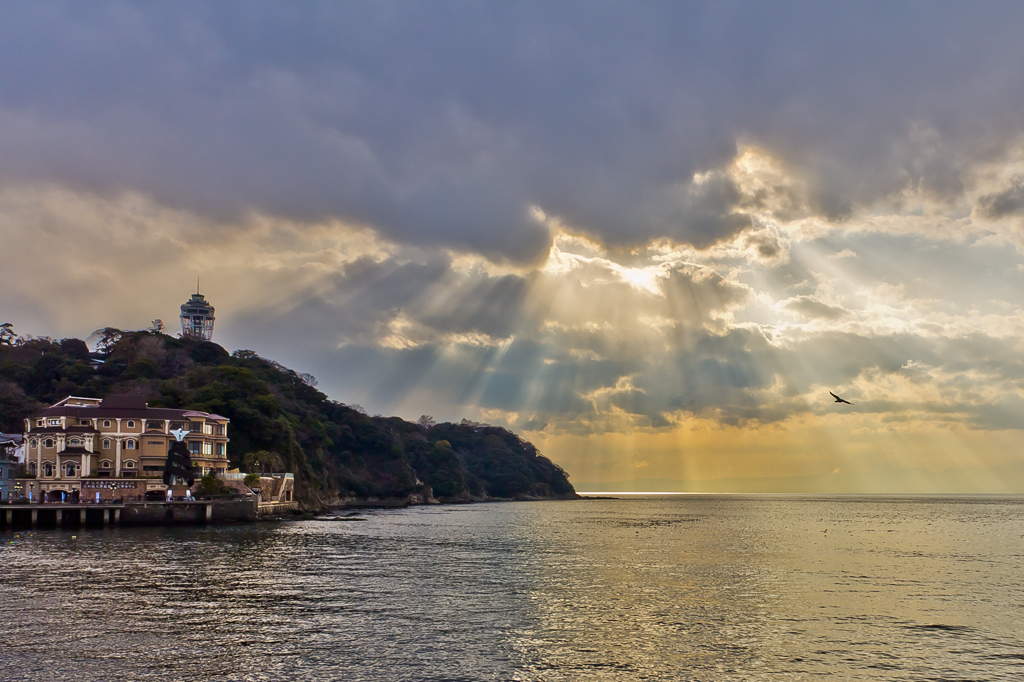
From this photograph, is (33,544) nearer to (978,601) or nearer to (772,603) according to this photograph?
(772,603)

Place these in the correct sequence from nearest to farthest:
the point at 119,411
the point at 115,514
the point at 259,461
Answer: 1. the point at 115,514
2. the point at 119,411
3. the point at 259,461

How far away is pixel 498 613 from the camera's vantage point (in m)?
35.6

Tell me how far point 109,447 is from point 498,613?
92946mm

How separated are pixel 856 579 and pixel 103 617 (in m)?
44.4

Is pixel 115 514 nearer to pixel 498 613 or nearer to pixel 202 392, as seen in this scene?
pixel 202 392

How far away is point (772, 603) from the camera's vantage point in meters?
39.1

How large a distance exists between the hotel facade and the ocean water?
30.7m

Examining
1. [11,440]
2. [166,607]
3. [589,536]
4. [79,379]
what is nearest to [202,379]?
[79,379]

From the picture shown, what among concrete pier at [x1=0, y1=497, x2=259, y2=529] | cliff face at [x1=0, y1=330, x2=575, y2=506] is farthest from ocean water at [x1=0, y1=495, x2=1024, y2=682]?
cliff face at [x1=0, y1=330, x2=575, y2=506]

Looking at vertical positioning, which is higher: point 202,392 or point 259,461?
point 202,392

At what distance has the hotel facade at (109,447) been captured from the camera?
313 ft

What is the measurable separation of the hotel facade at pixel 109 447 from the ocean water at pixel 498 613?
101 ft

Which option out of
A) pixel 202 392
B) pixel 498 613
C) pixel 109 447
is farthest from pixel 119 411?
pixel 498 613

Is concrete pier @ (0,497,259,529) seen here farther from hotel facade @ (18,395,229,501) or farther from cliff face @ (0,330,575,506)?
cliff face @ (0,330,575,506)
